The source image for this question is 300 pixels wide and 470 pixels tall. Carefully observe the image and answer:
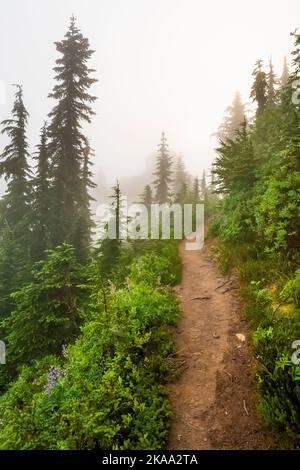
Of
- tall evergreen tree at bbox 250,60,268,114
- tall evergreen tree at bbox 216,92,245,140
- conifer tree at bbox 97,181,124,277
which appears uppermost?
tall evergreen tree at bbox 216,92,245,140

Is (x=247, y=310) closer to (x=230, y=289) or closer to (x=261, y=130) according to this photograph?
(x=230, y=289)

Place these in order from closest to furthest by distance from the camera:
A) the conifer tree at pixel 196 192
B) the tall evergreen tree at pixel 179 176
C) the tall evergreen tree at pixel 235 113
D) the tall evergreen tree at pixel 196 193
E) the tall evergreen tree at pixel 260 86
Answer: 1. the tall evergreen tree at pixel 260 86
2. the tall evergreen tree at pixel 196 193
3. the conifer tree at pixel 196 192
4. the tall evergreen tree at pixel 235 113
5. the tall evergreen tree at pixel 179 176

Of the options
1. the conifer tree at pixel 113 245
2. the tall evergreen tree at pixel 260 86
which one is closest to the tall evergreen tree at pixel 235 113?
the tall evergreen tree at pixel 260 86

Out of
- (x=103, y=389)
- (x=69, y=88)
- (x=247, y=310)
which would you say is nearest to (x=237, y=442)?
(x=103, y=389)

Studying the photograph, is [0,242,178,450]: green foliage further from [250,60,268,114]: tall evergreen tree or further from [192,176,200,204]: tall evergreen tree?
[192,176,200,204]: tall evergreen tree

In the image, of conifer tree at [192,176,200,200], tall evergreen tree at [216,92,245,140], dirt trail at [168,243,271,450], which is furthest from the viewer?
tall evergreen tree at [216,92,245,140]

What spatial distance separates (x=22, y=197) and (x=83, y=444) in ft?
72.5

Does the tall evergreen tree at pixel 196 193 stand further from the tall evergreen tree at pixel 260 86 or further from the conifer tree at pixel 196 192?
the tall evergreen tree at pixel 260 86

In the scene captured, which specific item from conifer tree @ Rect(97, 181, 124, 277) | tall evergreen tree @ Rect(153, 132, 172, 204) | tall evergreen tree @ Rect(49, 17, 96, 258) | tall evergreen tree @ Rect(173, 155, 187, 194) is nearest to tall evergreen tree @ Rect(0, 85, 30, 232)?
tall evergreen tree @ Rect(49, 17, 96, 258)

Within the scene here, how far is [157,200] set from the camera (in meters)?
50.3

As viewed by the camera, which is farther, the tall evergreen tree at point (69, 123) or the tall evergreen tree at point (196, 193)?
the tall evergreen tree at point (196, 193)

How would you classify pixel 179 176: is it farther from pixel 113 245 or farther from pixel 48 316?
pixel 48 316

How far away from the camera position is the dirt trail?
5.83 m

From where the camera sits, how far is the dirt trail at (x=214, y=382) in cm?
583
